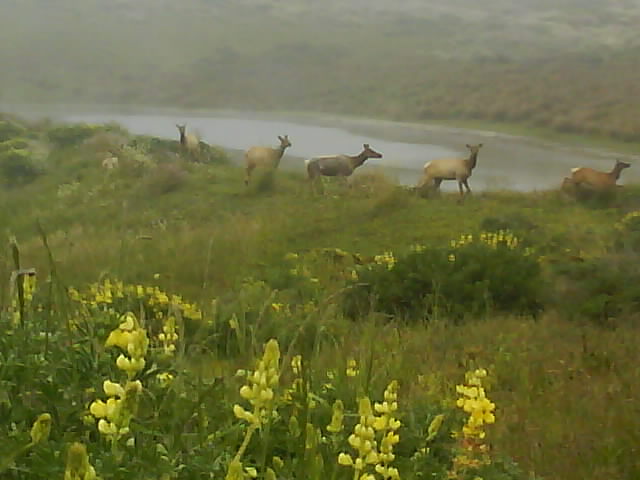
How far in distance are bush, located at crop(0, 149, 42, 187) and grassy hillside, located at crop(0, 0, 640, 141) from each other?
609 inches

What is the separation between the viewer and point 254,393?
5.69 feet

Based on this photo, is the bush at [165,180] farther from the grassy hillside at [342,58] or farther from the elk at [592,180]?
the grassy hillside at [342,58]

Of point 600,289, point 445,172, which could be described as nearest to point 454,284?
point 600,289

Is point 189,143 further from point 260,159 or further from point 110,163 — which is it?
point 260,159

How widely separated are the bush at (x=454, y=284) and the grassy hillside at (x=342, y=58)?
19192 mm

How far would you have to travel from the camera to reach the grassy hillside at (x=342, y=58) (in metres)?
31.6

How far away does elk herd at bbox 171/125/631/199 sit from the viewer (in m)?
14.0

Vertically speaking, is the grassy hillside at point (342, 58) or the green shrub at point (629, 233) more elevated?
the grassy hillside at point (342, 58)

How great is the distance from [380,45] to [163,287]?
38286mm

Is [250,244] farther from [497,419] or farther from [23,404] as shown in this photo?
[23,404]

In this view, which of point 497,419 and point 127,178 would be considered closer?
point 497,419

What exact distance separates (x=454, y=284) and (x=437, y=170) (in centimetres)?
933

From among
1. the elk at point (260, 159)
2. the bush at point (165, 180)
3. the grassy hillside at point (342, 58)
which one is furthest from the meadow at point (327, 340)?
the grassy hillside at point (342, 58)

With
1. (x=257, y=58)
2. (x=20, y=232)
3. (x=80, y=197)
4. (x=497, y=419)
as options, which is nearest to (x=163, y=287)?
(x=497, y=419)
